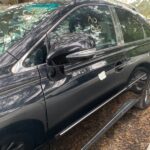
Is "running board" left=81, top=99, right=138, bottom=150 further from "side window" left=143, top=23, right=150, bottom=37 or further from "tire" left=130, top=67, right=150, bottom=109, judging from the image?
"side window" left=143, top=23, right=150, bottom=37

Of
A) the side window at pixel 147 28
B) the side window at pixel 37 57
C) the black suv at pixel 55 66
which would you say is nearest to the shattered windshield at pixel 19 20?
the black suv at pixel 55 66

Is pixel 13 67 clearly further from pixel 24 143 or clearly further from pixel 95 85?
pixel 95 85

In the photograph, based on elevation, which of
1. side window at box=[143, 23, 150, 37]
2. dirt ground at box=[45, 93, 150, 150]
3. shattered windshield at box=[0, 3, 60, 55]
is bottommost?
dirt ground at box=[45, 93, 150, 150]

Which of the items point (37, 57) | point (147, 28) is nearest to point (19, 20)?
point (37, 57)

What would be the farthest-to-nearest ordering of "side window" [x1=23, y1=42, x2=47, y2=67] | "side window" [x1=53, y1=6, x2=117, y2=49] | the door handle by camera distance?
the door handle, "side window" [x1=53, y1=6, x2=117, y2=49], "side window" [x1=23, y1=42, x2=47, y2=67]

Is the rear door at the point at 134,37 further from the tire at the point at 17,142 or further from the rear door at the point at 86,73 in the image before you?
the tire at the point at 17,142

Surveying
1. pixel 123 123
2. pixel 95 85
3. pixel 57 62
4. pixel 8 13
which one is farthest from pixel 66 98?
pixel 123 123

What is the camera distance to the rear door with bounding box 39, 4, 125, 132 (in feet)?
7.76

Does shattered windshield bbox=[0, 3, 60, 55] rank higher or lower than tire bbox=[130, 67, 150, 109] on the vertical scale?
higher

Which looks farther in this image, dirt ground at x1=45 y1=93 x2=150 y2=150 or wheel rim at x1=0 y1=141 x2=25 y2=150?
dirt ground at x1=45 y1=93 x2=150 y2=150

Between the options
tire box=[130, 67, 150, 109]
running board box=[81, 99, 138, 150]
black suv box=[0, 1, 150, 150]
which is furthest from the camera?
tire box=[130, 67, 150, 109]

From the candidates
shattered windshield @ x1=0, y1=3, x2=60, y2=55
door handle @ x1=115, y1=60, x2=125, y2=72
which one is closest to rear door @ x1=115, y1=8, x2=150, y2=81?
door handle @ x1=115, y1=60, x2=125, y2=72

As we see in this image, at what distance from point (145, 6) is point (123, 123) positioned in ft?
64.3

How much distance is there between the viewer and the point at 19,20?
280 centimetres
